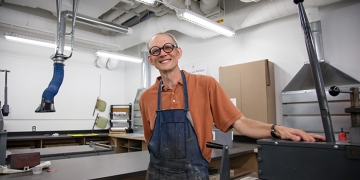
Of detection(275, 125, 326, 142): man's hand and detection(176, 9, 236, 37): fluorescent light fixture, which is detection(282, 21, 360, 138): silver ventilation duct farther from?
detection(275, 125, 326, 142): man's hand

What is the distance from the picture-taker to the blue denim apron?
4.22 ft

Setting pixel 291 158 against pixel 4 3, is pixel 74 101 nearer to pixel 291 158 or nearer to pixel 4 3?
pixel 4 3

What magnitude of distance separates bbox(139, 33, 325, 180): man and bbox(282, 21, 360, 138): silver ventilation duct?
6.67ft

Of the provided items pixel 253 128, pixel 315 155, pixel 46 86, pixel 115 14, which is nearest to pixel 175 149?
pixel 253 128

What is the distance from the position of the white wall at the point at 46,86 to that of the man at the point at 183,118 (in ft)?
16.7

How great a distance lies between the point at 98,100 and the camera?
644 centimetres

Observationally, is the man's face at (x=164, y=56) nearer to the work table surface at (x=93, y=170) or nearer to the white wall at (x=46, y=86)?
the work table surface at (x=93, y=170)

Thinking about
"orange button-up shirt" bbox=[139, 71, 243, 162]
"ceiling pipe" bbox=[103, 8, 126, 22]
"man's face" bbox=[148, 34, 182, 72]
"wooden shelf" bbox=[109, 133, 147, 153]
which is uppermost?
"ceiling pipe" bbox=[103, 8, 126, 22]

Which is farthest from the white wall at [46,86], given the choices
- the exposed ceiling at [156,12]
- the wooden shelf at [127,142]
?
the wooden shelf at [127,142]

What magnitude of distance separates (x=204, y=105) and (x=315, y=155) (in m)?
0.66

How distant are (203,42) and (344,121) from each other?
3.03 metres

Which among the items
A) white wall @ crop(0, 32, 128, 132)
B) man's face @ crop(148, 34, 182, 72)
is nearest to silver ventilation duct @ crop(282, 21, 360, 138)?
man's face @ crop(148, 34, 182, 72)

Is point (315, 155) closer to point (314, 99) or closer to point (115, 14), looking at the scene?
point (314, 99)

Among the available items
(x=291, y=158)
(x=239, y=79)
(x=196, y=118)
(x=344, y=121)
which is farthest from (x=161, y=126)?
(x=239, y=79)
